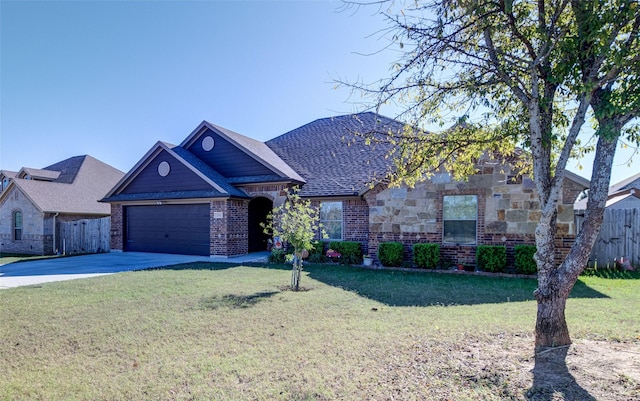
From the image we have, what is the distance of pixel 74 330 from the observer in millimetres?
5359

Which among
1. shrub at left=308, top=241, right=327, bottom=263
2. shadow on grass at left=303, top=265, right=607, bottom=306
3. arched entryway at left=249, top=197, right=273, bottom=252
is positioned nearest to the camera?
shadow on grass at left=303, top=265, right=607, bottom=306

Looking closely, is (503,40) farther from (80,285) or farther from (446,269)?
(80,285)

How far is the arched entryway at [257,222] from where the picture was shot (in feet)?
56.4

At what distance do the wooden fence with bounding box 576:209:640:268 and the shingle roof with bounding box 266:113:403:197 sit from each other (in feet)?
24.6

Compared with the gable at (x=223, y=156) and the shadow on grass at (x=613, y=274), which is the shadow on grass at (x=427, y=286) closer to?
the shadow on grass at (x=613, y=274)

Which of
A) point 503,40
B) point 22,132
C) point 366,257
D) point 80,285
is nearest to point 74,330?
point 80,285

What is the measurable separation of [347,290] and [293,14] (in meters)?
6.76

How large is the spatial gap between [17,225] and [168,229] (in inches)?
420

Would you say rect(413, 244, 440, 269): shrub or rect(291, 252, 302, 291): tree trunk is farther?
rect(413, 244, 440, 269): shrub

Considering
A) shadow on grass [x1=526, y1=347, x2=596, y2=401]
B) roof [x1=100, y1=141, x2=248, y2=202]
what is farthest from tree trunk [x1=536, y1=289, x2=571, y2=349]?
roof [x1=100, y1=141, x2=248, y2=202]

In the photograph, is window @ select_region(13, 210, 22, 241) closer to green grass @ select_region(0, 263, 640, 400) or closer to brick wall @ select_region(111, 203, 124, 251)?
brick wall @ select_region(111, 203, 124, 251)

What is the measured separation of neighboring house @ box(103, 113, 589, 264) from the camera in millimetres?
10812

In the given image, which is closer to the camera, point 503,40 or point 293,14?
point 503,40

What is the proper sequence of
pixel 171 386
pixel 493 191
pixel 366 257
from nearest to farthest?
pixel 171 386 → pixel 493 191 → pixel 366 257
